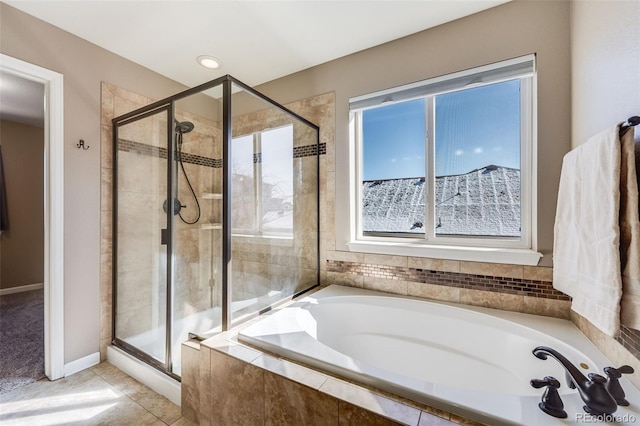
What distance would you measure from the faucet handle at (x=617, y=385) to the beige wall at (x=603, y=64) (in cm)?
89

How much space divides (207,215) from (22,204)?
3951 mm

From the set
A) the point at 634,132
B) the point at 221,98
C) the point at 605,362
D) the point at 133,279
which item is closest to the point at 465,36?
the point at 634,132

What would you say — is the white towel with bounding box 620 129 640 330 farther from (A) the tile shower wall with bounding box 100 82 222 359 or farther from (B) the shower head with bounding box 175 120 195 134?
(B) the shower head with bounding box 175 120 195 134

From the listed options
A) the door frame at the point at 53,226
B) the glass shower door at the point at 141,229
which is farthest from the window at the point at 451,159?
the door frame at the point at 53,226

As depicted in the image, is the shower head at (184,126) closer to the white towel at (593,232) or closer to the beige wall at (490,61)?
the beige wall at (490,61)

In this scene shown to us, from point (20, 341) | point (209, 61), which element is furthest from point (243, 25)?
point (20, 341)

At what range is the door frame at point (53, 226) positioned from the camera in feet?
5.72

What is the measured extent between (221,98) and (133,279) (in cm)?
161

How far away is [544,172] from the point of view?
1.53 metres

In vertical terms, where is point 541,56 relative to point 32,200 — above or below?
A: above

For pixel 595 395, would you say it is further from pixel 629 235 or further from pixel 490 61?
pixel 490 61

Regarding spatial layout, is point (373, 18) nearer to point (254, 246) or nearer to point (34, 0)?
point (254, 246)

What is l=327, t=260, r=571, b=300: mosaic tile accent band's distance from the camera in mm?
1539

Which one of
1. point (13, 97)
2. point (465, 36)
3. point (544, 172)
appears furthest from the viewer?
point (13, 97)
